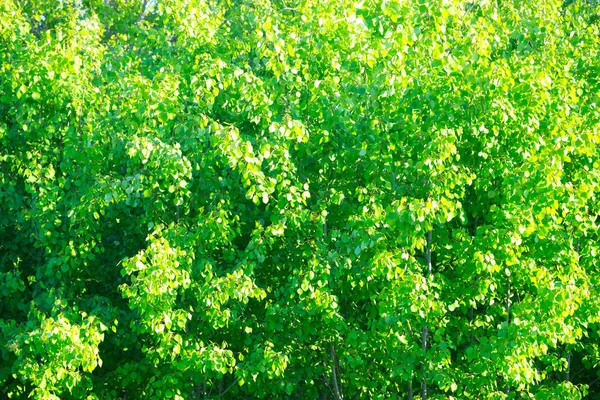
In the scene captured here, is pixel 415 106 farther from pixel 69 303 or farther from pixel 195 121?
pixel 69 303

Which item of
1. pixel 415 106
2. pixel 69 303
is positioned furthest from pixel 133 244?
pixel 415 106

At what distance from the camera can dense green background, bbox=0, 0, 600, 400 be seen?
265 inches

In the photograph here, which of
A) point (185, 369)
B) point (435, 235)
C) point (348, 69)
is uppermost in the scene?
point (348, 69)

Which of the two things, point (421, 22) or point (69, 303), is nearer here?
point (421, 22)

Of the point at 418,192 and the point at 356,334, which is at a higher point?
the point at 418,192

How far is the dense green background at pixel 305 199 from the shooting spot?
6.72 m

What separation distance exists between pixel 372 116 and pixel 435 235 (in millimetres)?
1290

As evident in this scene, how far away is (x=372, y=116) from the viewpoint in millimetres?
7160

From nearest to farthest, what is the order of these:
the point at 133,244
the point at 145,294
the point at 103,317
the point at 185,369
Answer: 1. the point at 145,294
2. the point at 185,369
3. the point at 103,317
4. the point at 133,244

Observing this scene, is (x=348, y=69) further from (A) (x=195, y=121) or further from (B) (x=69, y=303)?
(B) (x=69, y=303)

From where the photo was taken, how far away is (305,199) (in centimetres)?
738

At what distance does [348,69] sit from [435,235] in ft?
5.46

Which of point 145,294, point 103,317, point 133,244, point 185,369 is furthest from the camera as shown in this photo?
point 133,244

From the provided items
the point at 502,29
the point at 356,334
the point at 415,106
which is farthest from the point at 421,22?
the point at 356,334
